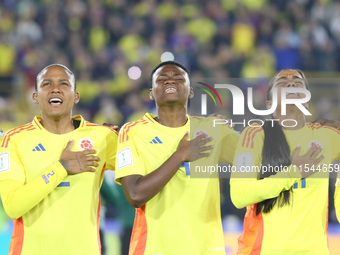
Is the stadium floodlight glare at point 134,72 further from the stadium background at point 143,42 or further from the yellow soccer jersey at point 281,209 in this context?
the yellow soccer jersey at point 281,209

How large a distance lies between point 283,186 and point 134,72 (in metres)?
6.81

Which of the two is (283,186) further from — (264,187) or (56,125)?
(56,125)

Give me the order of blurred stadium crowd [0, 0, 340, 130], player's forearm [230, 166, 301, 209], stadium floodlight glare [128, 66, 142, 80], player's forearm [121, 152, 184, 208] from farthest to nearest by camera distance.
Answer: stadium floodlight glare [128, 66, 142, 80] < blurred stadium crowd [0, 0, 340, 130] < player's forearm [121, 152, 184, 208] < player's forearm [230, 166, 301, 209]

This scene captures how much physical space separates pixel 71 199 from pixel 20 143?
53cm

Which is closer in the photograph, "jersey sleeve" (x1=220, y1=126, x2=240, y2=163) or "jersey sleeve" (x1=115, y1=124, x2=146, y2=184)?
"jersey sleeve" (x1=115, y1=124, x2=146, y2=184)

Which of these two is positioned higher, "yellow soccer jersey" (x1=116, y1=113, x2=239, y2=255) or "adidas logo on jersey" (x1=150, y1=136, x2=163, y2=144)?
"adidas logo on jersey" (x1=150, y1=136, x2=163, y2=144)

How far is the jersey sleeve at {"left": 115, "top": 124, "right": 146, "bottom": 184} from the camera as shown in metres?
3.07

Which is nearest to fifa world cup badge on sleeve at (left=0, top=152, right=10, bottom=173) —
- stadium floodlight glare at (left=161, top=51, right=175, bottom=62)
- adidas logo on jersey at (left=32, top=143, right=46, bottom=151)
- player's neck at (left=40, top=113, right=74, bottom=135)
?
adidas logo on jersey at (left=32, top=143, right=46, bottom=151)

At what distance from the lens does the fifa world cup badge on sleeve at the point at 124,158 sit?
3.09m

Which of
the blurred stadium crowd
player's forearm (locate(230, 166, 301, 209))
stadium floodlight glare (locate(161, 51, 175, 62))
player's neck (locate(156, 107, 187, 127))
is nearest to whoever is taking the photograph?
Answer: player's forearm (locate(230, 166, 301, 209))

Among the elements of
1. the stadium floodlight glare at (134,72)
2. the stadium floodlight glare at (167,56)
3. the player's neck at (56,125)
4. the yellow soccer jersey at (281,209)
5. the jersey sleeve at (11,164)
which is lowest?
the yellow soccer jersey at (281,209)

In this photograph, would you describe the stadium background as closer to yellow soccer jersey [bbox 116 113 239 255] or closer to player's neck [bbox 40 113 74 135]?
player's neck [bbox 40 113 74 135]

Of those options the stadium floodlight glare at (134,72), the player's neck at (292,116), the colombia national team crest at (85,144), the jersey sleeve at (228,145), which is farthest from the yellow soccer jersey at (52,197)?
the stadium floodlight glare at (134,72)

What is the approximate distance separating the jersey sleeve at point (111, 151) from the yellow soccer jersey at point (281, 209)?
886 mm
